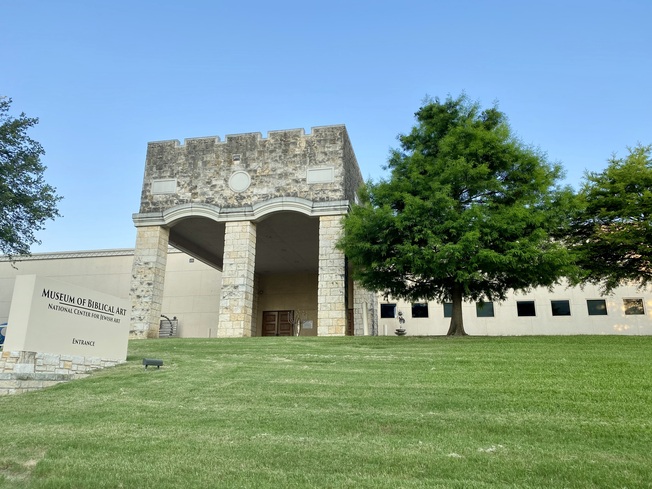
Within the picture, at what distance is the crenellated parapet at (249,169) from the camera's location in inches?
930

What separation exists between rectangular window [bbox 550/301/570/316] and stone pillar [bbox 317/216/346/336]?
17.1m

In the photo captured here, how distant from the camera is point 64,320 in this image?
37.2ft

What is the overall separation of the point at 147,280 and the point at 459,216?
14.5m

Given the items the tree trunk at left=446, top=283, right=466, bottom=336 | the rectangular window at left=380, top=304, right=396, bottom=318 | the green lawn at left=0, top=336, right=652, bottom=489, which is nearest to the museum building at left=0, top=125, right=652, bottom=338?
the tree trunk at left=446, top=283, right=466, bottom=336

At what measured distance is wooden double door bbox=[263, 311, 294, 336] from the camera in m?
34.8

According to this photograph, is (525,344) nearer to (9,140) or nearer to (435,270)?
(435,270)

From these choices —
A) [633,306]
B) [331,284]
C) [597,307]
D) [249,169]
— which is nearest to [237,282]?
[331,284]

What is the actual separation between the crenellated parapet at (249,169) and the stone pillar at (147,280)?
4.23ft

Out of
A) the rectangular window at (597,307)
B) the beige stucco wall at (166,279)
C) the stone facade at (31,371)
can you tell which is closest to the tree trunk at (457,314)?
the stone facade at (31,371)

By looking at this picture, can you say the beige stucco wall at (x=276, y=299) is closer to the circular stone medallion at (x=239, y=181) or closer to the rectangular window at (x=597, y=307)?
the rectangular window at (x=597, y=307)

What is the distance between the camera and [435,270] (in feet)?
54.5

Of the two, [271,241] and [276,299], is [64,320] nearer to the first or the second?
[271,241]

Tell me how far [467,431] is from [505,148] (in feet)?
44.0

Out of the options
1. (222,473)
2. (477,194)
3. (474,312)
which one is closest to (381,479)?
(222,473)
